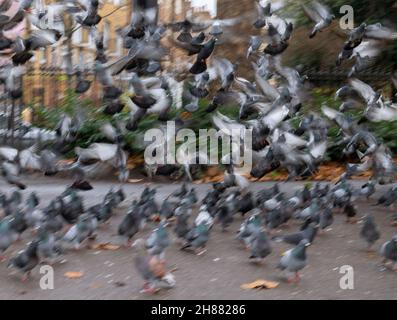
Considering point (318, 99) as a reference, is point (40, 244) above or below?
above

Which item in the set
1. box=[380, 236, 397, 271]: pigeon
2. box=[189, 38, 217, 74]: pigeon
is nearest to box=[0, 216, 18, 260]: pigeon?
box=[189, 38, 217, 74]: pigeon

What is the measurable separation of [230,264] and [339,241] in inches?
56.9

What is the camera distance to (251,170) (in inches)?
280

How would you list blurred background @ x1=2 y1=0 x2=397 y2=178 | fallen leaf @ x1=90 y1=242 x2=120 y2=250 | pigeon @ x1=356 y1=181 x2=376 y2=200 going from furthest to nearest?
blurred background @ x1=2 y1=0 x2=397 y2=178
pigeon @ x1=356 y1=181 x2=376 y2=200
fallen leaf @ x1=90 y1=242 x2=120 y2=250

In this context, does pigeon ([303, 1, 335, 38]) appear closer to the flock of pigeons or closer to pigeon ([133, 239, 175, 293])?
the flock of pigeons

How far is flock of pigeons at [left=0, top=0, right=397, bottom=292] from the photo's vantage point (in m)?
5.86

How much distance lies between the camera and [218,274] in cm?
544

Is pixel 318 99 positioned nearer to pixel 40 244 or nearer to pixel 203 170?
pixel 203 170

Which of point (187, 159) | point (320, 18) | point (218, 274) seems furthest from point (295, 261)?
point (320, 18)

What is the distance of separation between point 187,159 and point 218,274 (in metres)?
2.95

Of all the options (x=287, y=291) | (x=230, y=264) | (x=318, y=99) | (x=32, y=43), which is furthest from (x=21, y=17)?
(x=318, y=99)

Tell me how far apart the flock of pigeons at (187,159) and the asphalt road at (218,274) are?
14cm

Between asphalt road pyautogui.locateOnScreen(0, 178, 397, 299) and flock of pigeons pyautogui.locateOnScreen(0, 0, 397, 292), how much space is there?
14 centimetres

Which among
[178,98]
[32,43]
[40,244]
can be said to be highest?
[32,43]
